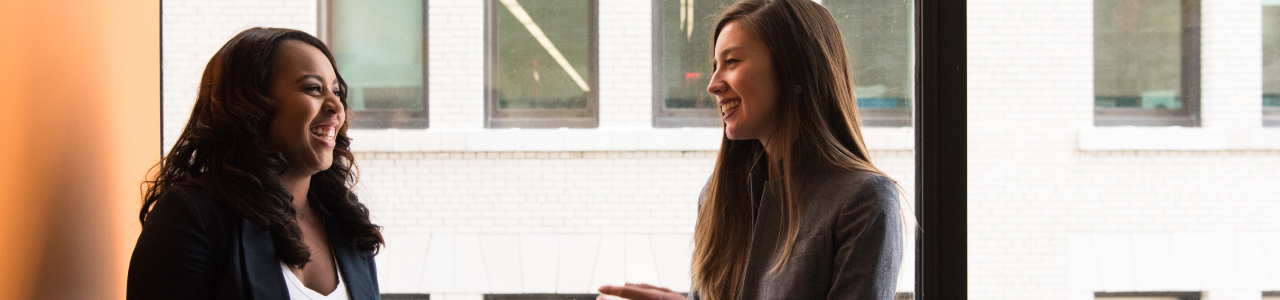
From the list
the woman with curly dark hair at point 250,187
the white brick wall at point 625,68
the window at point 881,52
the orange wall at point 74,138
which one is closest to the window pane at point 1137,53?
the window at point 881,52

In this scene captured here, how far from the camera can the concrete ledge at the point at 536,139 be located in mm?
2307

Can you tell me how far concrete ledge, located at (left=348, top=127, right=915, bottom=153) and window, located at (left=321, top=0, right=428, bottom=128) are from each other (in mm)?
47

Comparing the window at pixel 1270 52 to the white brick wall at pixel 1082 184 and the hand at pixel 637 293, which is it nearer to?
the white brick wall at pixel 1082 184

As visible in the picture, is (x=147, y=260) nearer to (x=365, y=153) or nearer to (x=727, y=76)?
(x=727, y=76)

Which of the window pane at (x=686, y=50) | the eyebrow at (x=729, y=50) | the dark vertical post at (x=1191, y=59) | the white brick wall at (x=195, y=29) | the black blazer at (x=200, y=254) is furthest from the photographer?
the window pane at (x=686, y=50)

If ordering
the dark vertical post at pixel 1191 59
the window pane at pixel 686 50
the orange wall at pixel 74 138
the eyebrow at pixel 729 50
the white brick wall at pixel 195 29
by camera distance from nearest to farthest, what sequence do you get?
the orange wall at pixel 74 138 → the eyebrow at pixel 729 50 → the white brick wall at pixel 195 29 → the dark vertical post at pixel 1191 59 → the window pane at pixel 686 50

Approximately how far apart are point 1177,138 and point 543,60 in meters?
2.19

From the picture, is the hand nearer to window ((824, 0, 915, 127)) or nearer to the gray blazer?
the gray blazer

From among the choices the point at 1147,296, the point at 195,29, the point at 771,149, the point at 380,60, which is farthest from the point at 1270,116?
the point at 195,29

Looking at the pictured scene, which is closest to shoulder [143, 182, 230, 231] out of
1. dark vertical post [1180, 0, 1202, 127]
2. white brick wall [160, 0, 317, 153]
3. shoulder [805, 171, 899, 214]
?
white brick wall [160, 0, 317, 153]

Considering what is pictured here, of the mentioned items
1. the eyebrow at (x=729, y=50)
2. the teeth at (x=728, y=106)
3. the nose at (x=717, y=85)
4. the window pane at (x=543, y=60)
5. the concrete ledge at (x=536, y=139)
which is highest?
the window pane at (x=543, y=60)

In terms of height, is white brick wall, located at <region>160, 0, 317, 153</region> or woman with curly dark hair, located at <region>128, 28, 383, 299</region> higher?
white brick wall, located at <region>160, 0, 317, 153</region>

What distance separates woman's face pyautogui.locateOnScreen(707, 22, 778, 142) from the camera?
1.30 m

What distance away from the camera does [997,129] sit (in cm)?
247
